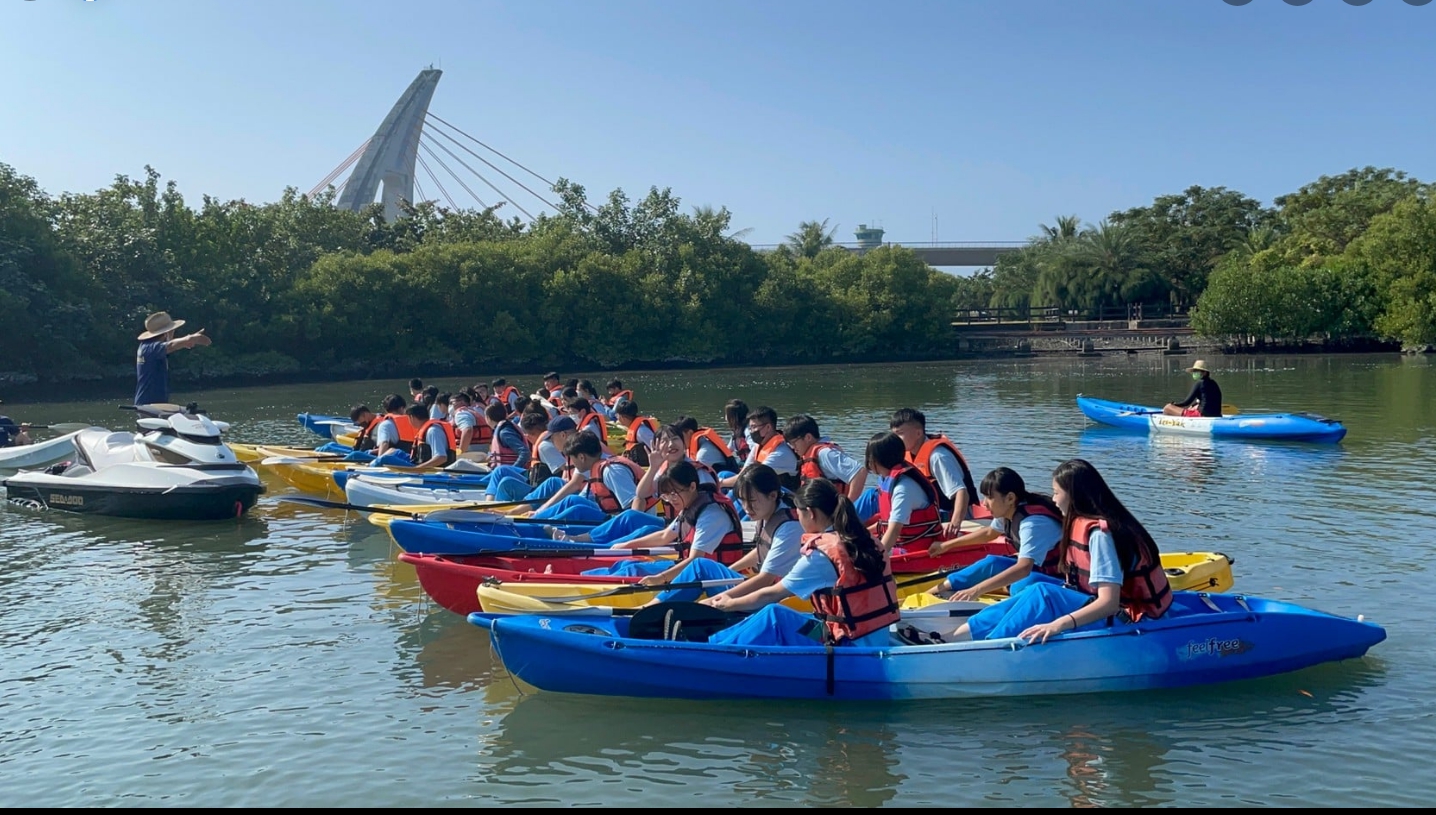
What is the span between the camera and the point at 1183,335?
5819 centimetres

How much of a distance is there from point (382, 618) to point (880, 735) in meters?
4.76

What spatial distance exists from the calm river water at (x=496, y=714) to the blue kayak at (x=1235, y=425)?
6441 millimetres

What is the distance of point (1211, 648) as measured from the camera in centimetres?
753

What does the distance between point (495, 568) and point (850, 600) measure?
3377 mm

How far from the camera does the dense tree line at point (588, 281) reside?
41719mm

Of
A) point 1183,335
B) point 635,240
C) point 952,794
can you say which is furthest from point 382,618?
point 1183,335

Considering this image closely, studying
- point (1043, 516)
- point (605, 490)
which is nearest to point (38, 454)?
point (605, 490)

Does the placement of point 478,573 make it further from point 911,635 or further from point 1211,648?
point 1211,648

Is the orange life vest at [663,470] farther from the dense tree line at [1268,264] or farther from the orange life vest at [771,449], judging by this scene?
the dense tree line at [1268,264]

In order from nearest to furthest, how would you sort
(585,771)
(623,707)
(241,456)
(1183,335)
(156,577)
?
1. (585,771)
2. (623,707)
3. (156,577)
4. (241,456)
5. (1183,335)

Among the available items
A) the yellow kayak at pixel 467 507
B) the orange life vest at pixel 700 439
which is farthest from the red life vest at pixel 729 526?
the orange life vest at pixel 700 439

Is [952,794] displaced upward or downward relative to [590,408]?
downward

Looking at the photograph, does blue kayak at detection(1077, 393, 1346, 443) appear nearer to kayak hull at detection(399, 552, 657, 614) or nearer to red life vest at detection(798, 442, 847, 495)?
red life vest at detection(798, 442, 847, 495)

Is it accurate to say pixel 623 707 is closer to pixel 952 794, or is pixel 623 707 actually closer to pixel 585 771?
pixel 585 771
